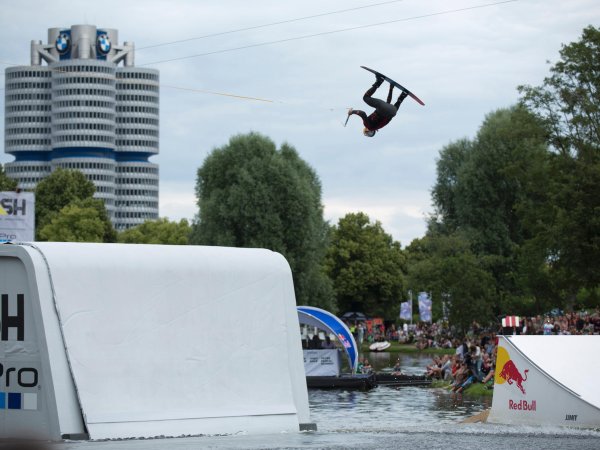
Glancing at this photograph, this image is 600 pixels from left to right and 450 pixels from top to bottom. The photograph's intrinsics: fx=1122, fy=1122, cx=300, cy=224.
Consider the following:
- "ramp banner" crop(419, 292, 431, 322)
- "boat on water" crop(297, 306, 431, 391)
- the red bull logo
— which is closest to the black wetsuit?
the red bull logo

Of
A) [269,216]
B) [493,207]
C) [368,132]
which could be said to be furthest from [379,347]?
[368,132]

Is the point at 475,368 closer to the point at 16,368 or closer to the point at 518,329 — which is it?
the point at 518,329

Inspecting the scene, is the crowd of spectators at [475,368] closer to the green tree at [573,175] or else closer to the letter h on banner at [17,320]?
the green tree at [573,175]

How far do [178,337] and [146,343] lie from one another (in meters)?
0.55

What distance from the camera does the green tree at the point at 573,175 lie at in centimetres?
5069

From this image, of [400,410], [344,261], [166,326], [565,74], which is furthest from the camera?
[344,261]

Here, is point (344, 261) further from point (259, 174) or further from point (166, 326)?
Answer: point (166, 326)

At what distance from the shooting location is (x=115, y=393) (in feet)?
53.5

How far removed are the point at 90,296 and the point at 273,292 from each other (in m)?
3.23

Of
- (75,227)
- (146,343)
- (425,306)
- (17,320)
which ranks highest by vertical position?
(75,227)

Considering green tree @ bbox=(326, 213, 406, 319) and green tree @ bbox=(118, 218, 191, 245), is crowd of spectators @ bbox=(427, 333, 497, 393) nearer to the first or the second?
green tree @ bbox=(326, 213, 406, 319)

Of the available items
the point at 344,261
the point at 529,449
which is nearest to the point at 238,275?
the point at 529,449

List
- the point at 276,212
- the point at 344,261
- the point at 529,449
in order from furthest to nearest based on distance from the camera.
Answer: the point at 344,261, the point at 276,212, the point at 529,449

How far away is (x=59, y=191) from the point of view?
450 ft
